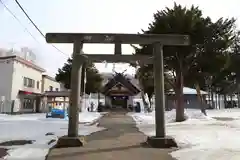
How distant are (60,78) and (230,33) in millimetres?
32295

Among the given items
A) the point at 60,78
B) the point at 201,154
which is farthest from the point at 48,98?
the point at 201,154

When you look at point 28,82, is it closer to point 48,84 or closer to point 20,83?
point 20,83

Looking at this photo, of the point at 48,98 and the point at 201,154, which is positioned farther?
the point at 48,98

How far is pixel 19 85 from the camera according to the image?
1499 inches

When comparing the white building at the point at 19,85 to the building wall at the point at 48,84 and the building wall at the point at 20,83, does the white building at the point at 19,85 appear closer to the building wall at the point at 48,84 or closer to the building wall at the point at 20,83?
the building wall at the point at 20,83

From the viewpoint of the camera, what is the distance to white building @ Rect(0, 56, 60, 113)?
1419 inches

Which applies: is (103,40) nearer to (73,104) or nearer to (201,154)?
(73,104)

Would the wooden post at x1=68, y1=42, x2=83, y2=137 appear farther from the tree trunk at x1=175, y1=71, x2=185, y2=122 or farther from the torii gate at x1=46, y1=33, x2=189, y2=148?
the tree trunk at x1=175, y1=71, x2=185, y2=122

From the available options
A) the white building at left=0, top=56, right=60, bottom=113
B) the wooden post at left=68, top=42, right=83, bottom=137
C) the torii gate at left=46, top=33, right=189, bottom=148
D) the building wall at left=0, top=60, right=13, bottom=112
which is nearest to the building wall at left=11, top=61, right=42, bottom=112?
the white building at left=0, top=56, right=60, bottom=113

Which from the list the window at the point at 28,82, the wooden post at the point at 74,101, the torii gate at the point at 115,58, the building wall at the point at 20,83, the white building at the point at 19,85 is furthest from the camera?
the window at the point at 28,82

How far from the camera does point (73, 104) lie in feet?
33.7

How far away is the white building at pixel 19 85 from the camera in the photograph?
36031 mm

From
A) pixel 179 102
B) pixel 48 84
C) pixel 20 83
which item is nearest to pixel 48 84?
pixel 48 84

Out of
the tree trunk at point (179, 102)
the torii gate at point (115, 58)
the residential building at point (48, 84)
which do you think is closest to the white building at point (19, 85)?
the residential building at point (48, 84)
